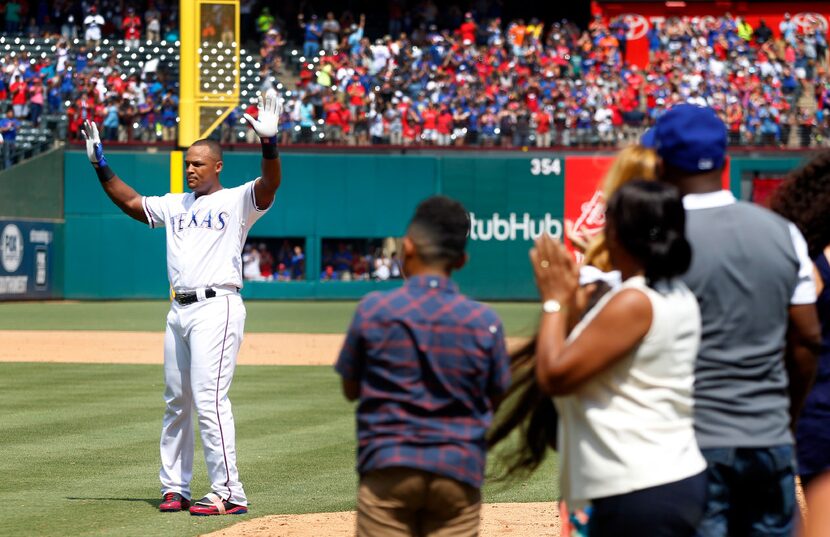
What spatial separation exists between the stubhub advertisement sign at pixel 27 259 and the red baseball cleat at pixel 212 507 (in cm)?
2283

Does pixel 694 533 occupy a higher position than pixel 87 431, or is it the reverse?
pixel 694 533

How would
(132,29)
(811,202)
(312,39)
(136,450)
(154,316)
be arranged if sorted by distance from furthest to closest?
(312,39), (132,29), (154,316), (136,450), (811,202)

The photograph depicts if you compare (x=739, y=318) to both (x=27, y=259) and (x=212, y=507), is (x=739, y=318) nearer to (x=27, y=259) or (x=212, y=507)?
(x=212, y=507)

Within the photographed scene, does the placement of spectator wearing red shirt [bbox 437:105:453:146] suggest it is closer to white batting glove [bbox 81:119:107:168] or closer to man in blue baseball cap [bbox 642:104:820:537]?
white batting glove [bbox 81:119:107:168]

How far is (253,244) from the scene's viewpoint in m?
31.7

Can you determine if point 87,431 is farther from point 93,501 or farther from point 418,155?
point 418,155

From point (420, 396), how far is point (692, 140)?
103 centimetres

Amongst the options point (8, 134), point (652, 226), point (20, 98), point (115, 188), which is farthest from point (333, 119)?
point (652, 226)

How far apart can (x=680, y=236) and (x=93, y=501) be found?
16.5 ft

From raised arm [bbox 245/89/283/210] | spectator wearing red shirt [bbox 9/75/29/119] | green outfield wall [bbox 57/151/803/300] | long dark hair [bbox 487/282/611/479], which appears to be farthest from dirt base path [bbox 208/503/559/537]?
spectator wearing red shirt [bbox 9/75/29/119]

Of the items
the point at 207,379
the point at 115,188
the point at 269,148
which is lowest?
the point at 207,379

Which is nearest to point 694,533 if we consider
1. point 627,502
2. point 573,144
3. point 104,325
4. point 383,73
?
point 627,502

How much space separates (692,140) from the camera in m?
3.62

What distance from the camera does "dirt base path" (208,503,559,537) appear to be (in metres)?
6.60
